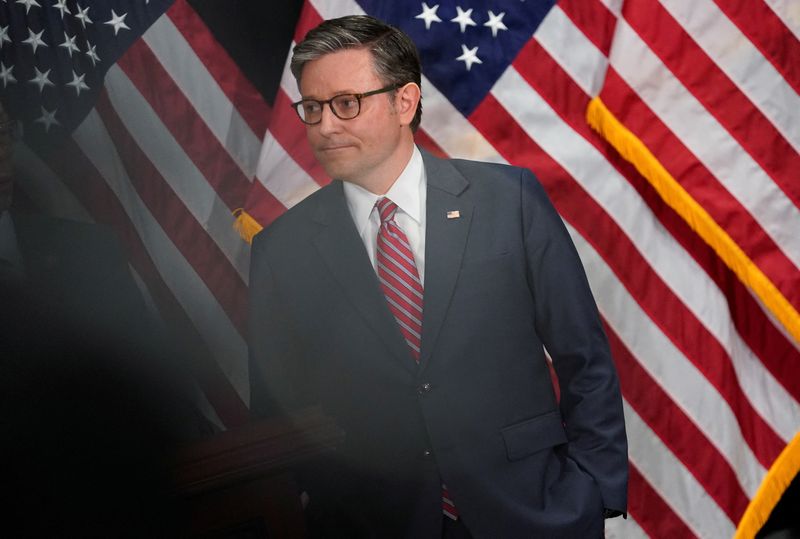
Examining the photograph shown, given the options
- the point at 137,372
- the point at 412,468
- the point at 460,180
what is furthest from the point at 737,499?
the point at 137,372

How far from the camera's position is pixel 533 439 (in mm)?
1735

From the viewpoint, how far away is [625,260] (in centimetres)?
226

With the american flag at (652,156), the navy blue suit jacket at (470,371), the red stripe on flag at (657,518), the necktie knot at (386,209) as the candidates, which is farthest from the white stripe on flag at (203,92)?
the red stripe on flag at (657,518)

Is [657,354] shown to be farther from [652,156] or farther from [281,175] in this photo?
[281,175]

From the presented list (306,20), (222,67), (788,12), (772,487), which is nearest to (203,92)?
(222,67)

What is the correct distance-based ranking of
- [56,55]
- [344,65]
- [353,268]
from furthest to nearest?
[56,55] < [353,268] < [344,65]

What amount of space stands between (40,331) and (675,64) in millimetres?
1529

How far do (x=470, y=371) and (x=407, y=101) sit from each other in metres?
0.51

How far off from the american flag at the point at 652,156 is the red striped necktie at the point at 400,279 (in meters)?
0.52

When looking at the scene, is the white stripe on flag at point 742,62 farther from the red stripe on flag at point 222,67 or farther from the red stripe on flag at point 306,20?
the red stripe on flag at point 222,67

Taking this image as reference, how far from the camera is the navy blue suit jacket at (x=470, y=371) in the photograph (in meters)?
1.72

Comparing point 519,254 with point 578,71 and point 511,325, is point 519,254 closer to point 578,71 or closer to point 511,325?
point 511,325

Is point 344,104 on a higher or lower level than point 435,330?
higher

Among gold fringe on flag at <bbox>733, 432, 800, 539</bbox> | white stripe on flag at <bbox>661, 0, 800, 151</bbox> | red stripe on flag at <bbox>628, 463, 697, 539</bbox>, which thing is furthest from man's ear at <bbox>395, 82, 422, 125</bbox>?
gold fringe on flag at <bbox>733, 432, 800, 539</bbox>
